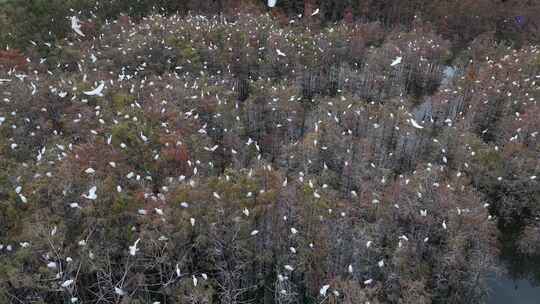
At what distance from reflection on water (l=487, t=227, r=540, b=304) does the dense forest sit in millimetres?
211

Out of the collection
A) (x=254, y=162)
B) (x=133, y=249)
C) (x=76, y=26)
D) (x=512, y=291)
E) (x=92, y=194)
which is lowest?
(x=512, y=291)

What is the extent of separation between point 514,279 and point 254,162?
9417 millimetres

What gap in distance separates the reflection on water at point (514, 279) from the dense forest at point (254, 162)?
21cm

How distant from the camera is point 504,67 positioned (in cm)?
2059

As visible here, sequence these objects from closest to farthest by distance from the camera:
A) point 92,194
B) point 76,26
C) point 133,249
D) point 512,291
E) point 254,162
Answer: point 133,249, point 92,194, point 512,291, point 254,162, point 76,26

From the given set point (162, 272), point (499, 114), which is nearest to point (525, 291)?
point (499, 114)

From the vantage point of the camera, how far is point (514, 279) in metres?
14.2

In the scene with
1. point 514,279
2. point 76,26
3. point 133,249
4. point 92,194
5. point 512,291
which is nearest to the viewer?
point 133,249

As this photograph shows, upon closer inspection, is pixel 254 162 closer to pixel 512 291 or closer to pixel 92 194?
pixel 92 194

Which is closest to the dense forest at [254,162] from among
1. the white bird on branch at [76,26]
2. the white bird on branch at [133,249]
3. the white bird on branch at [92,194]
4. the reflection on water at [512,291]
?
the white bird on branch at [92,194]

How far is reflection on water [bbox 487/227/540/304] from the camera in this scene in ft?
44.3

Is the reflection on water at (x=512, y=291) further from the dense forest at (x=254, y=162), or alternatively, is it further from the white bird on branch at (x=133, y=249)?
the white bird on branch at (x=133, y=249)

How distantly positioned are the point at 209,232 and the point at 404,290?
5.23 meters

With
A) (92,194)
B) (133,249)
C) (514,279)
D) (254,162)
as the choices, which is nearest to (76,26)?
(254,162)
